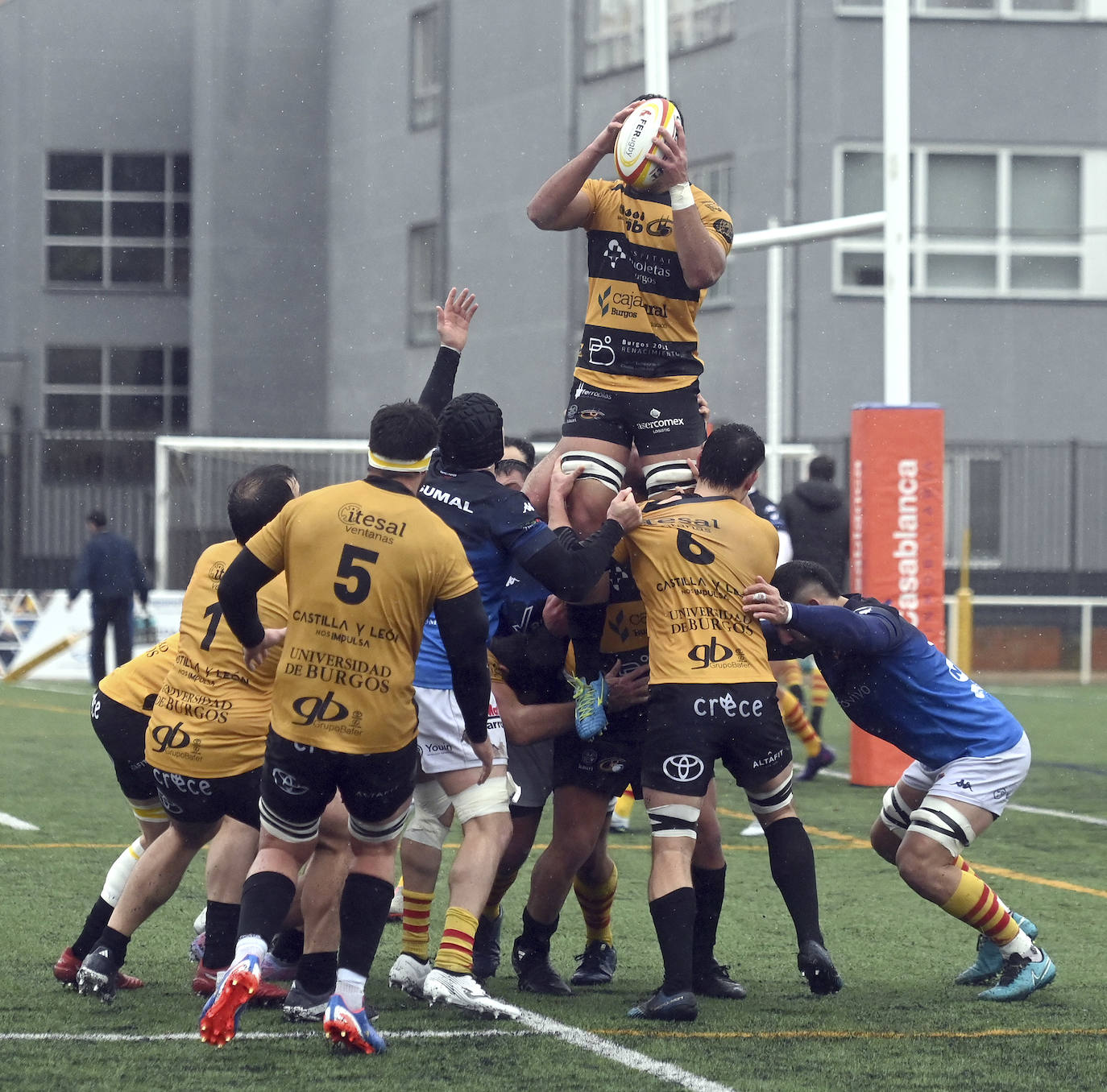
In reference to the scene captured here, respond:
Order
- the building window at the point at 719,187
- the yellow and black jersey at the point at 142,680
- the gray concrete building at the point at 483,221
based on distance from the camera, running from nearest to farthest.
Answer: the yellow and black jersey at the point at 142,680 → the gray concrete building at the point at 483,221 → the building window at the point at 719,187

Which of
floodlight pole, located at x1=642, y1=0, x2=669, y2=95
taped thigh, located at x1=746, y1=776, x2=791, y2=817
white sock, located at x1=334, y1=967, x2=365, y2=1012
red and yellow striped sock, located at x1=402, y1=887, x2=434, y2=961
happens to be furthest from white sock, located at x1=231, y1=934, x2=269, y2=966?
floodlight pole, located at x1=642, y1=0, x2=669, y2=95

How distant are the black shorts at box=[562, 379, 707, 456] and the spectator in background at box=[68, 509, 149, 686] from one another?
1258cm

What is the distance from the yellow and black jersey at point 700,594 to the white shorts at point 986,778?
0.87m

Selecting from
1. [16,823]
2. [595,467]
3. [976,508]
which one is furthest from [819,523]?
[976,508]

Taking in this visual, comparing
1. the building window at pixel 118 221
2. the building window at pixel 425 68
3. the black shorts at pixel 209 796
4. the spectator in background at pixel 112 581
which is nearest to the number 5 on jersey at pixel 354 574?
the black shorts at pixel 209 796

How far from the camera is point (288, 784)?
18.2ft

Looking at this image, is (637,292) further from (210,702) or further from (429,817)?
(210,702)

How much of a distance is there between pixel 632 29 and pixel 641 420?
19.7m

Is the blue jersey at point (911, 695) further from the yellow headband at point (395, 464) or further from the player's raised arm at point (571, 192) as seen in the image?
the player's raised arm at point (571, 192)

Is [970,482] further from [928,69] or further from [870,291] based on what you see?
[928,69]

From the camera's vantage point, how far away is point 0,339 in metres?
33.5

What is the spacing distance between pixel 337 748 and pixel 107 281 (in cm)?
2991

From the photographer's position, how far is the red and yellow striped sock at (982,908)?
644 cm

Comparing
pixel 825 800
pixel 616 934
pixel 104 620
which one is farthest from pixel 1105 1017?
pixel 104 620
